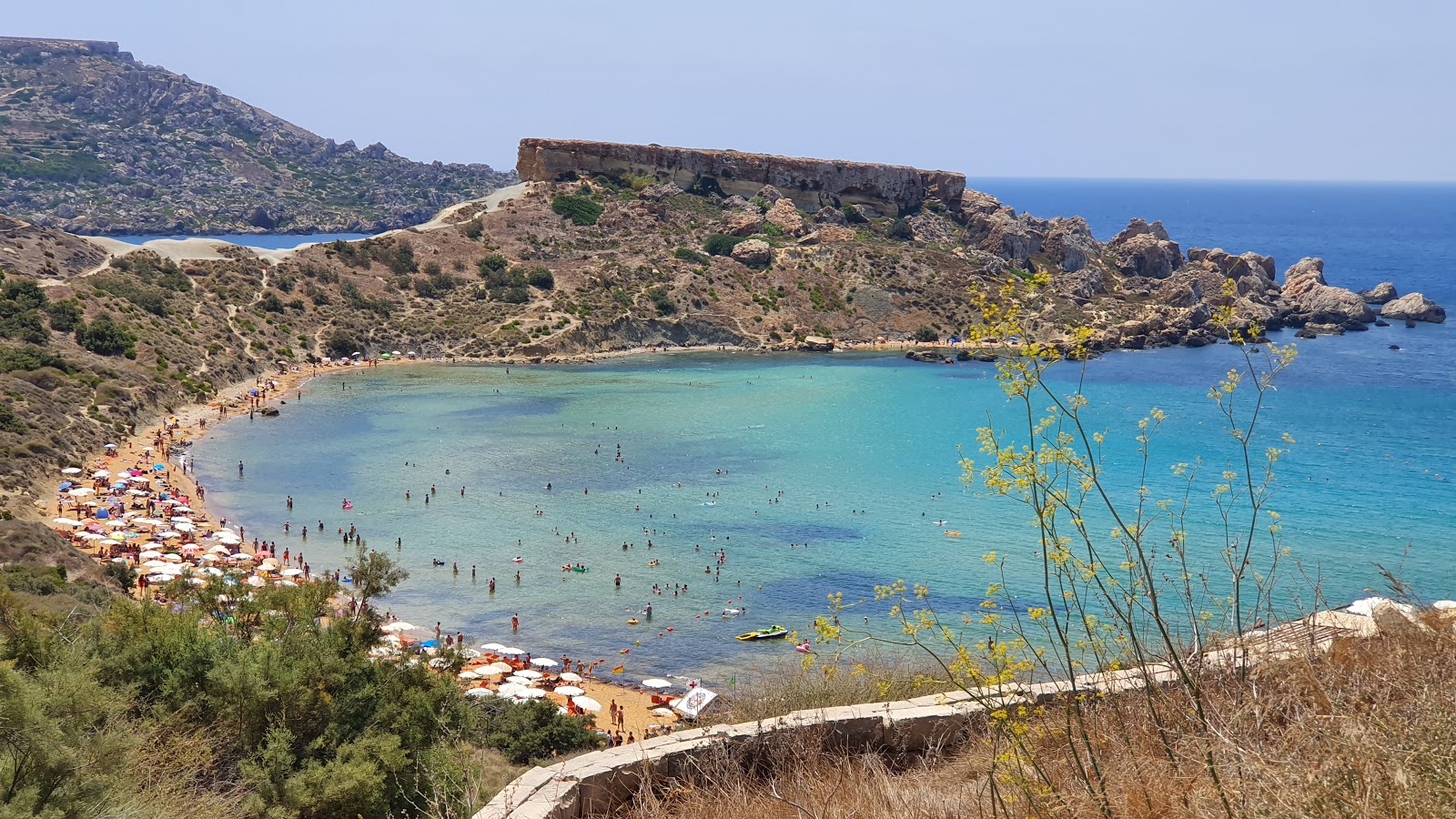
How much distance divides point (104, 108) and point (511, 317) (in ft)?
403

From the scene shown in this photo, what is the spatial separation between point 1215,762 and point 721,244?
78.0 metres

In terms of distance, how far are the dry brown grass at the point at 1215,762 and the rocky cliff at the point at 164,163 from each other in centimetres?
13201

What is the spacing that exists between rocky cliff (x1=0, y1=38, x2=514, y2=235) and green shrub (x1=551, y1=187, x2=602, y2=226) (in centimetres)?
6306

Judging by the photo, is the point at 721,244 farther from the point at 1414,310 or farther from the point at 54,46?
the point at 54,46

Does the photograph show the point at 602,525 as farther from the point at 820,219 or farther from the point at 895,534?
the point at 820,219

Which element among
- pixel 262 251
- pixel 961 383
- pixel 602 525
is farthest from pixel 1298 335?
pixel 262 251

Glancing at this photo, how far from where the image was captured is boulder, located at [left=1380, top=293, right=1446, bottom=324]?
84.1 m

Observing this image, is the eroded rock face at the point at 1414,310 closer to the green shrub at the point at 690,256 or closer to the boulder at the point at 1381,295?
the boulder at the point at 1381,295

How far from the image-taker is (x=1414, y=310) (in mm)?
84750

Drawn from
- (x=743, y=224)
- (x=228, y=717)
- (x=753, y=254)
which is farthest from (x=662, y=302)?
(x=228, y=717)

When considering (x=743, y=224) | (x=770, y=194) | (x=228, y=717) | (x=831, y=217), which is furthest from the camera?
(x=770, y=194)

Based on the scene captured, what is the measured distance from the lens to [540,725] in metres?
19.0

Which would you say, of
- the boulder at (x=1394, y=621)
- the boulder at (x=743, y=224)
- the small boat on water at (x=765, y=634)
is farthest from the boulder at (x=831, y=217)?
the boulder at (x=1394, y=621)

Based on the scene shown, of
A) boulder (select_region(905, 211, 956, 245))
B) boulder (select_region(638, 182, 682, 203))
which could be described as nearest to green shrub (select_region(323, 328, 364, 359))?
boulder (select_region(638, 182, 682, 203))
